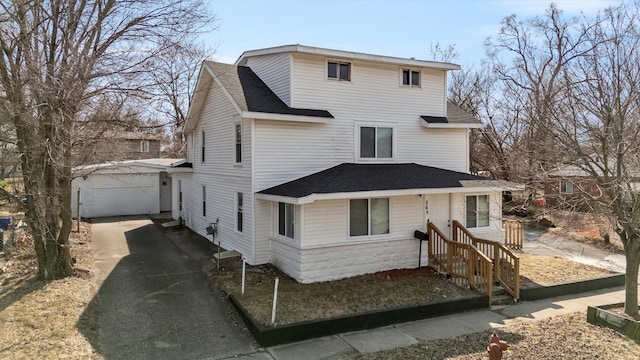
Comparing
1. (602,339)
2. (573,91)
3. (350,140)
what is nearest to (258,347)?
(602,339)

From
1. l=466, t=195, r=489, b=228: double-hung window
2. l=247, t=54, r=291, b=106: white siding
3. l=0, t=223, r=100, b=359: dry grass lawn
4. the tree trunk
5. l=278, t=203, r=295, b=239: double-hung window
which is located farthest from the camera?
l=466, t=195, r=489, b=228: double-hung window

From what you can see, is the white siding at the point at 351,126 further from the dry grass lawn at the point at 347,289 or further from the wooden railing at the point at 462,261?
the wooden railing at the point at 462,261

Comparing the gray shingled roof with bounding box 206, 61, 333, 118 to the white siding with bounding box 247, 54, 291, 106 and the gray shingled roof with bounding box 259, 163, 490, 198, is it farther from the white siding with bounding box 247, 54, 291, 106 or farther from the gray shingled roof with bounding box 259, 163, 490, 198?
the gray shingled roof with bounding box 259, 163, 490, 198

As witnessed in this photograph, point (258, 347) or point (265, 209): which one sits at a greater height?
point (265, 209)

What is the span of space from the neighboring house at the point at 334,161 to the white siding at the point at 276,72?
0.17 ft

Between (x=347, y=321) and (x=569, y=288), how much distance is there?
706 cm

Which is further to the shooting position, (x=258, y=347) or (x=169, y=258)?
(x=169, y=258)

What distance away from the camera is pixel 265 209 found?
42.2 ft

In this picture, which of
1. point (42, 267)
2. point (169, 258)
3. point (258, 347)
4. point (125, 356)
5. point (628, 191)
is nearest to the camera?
point (125, 356)

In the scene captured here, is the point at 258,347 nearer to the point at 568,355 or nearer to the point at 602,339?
the point at 568,355

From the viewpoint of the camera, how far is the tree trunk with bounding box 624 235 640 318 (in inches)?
357

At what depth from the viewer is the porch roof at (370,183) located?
11.2m

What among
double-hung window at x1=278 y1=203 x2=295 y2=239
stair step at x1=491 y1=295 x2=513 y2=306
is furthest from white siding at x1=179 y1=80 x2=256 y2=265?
stair step at x1=491 y1=295 x2=513 y2=306

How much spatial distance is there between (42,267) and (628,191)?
45.8ft
